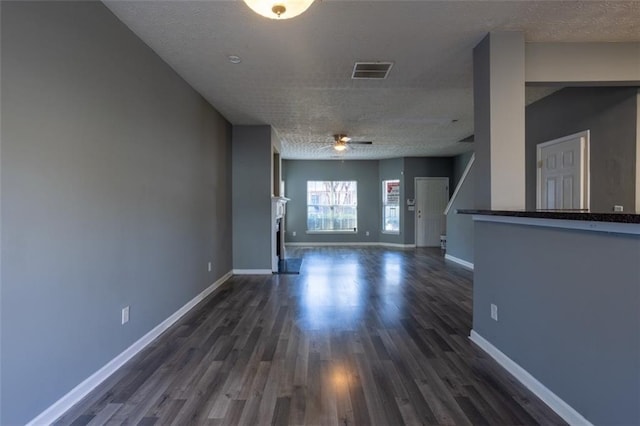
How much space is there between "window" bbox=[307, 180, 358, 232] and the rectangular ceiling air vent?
617 centimetres

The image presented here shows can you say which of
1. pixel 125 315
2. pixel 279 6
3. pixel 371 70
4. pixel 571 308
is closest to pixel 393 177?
pixel 371 70

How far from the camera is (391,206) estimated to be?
9359 mm

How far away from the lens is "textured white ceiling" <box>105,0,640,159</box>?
226cm

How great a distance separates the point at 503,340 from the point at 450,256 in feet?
15.7

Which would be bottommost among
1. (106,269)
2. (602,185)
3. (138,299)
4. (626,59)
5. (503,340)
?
(503,340)

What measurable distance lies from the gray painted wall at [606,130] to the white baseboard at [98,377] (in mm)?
4821

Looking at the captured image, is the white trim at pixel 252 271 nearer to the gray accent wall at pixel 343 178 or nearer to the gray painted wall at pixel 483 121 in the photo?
the gray painted wall at pixel 483 121

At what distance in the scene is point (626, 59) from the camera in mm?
2773

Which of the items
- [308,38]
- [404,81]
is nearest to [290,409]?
[308,38]

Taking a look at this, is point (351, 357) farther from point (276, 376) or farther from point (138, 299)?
point (138, 299)

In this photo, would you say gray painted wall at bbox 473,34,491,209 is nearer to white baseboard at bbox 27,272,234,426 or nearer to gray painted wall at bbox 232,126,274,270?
white baseboard at bbox 27,272,234,426

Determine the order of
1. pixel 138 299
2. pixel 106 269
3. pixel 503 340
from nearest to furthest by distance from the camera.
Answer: pixel 106 269
pixel 503 340
pixel 138 299

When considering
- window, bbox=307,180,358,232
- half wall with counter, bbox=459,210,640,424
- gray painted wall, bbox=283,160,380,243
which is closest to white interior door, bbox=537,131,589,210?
half wall with counter, bbox=459,210,640,424

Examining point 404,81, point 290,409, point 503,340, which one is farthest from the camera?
point 404,81
